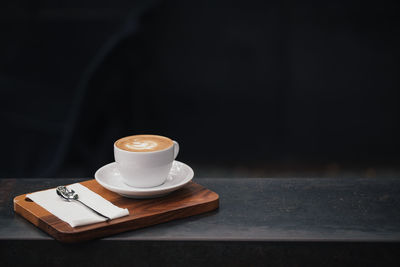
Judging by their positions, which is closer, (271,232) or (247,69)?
(271,232)

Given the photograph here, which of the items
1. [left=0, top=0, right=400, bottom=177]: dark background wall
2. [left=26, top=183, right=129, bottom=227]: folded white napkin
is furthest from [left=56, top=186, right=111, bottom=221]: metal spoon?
[left=0, top=0, right=400, bottom=177]: dark background wall

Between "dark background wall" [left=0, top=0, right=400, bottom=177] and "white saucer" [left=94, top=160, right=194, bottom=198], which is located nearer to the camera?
"white saucer" [left=94, top=160, right=194, bottom=198]

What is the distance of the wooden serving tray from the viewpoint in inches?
29.5

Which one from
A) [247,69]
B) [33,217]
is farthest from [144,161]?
[247,69]

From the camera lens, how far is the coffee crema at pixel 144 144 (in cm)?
86

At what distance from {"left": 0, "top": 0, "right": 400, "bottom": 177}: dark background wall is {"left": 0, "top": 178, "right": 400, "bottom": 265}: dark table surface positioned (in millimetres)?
1670

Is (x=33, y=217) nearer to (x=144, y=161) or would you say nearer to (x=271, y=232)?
(x=144, y=161)

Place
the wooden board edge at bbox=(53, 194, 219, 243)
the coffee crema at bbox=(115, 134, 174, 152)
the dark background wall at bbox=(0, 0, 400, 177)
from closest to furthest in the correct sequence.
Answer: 1. the wooden board edge at bbox=(53, 194, 219, 243)
2. the coffee crema at bbox=(115, 134, 174, 152)
3. the dark background wall at bbox=(0, 0, 400, 177)

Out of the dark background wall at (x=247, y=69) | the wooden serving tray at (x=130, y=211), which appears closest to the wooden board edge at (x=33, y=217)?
the wooden serving tray at (x=130, y=211)

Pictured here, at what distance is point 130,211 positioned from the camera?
2.65ft

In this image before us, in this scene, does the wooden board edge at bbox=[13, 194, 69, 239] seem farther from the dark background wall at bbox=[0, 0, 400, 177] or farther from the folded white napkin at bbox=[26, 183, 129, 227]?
the dark background wall at bbox=[0, 0, 400, 177]

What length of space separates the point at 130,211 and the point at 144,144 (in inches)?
4.9

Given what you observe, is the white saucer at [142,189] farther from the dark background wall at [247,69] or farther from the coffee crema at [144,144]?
the dark background wall at [247,69]

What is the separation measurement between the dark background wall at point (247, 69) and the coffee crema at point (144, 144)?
1.60 meters
